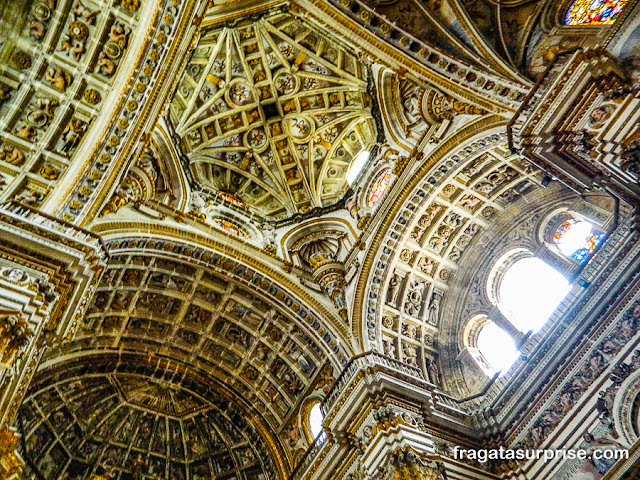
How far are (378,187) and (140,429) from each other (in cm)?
1239

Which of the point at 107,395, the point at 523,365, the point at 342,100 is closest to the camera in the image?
the point at 523,365

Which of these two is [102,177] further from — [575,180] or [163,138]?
[575,180]

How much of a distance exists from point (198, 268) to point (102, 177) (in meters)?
4.25

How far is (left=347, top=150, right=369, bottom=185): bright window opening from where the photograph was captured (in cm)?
1942

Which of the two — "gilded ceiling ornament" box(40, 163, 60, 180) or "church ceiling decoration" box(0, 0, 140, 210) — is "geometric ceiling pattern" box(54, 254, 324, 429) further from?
"church ceiling decoration" box(0, 0, 140, 210)

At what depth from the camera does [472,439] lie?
1348 cm

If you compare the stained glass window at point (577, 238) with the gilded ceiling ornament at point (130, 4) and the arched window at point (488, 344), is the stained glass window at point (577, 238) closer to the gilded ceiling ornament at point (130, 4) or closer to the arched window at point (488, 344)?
the arched window at point (488, 344)

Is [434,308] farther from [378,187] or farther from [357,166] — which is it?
[357,166]

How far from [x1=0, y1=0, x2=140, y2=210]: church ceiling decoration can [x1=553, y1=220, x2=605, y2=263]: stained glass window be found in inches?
517

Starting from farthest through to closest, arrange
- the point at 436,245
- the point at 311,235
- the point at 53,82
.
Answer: the point at 311,235, the point at 436,245, the point at 53,82

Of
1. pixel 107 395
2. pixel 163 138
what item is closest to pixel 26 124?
pixel 163 138

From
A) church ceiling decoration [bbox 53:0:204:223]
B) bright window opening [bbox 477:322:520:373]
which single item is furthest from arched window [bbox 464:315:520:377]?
church ceiling decoration [bbox 53:0:204:223]

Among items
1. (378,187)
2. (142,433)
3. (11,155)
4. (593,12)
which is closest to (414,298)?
(378,187)

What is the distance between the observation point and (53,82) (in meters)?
12.1
